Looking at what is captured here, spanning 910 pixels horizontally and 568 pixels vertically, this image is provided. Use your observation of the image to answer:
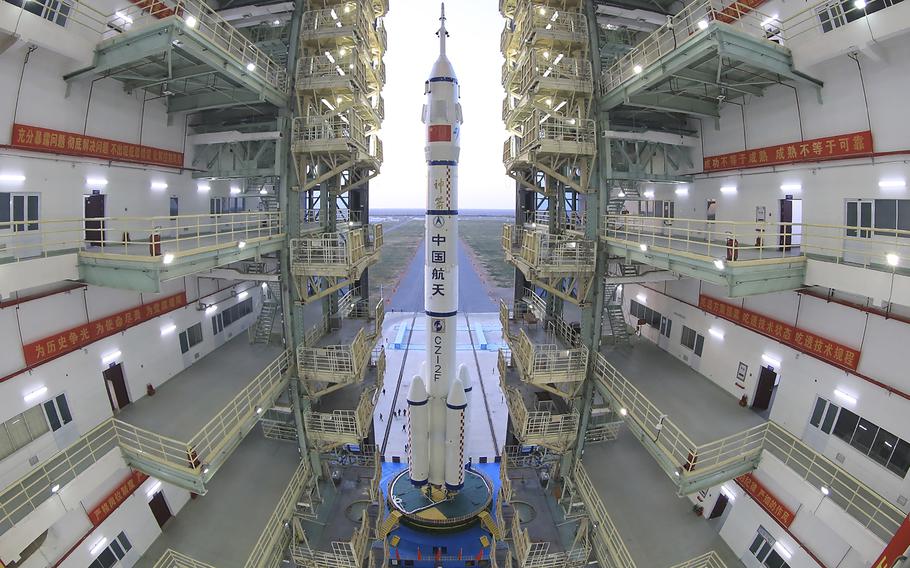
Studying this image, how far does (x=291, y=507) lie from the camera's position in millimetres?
14789

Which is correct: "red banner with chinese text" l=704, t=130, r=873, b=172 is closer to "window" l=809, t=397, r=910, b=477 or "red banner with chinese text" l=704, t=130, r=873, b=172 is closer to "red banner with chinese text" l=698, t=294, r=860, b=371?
"red banner with chinese text" l=698, t=294, r=860, b=371

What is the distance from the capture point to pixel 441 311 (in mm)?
17562

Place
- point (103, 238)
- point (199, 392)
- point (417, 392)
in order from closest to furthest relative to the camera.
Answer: point (103, 238) → point (199, 392) → point (417, 392)

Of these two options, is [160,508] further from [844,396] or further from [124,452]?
[844,396]

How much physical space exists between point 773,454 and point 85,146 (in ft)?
66.5

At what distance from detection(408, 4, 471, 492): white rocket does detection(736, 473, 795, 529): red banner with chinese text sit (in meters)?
9.59

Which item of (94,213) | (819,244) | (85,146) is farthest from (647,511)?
(85,146)

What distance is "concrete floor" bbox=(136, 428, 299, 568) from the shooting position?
12.5m

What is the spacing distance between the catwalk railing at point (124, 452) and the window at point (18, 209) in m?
5.26

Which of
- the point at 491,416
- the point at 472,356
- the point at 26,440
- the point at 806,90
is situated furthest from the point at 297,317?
the point at 472,356

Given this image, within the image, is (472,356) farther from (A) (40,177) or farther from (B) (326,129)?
(A) (40,177)

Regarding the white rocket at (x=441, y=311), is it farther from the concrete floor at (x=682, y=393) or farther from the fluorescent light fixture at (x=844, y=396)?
the fluorescent light fixture at (x=844, y=396)

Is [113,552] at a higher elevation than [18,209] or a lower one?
lower

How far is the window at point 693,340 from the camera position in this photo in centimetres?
1623
